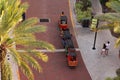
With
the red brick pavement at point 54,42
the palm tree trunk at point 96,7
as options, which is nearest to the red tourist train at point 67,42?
the red brick pavement at point 54,42

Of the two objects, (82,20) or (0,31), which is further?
(82,20)

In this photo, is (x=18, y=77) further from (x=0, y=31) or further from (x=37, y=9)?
(x=37, y=9)

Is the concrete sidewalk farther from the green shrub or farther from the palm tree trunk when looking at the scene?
the palm tree trunk

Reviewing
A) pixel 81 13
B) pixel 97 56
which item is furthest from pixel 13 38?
pixel 81 13

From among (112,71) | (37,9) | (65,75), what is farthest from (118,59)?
(37,9)

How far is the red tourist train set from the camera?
32750mm

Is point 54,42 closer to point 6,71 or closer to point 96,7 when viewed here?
point 96,7

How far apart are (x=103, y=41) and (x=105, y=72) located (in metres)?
5.14

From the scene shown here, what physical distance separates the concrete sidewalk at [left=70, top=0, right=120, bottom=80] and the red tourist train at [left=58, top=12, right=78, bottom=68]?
4.37ft

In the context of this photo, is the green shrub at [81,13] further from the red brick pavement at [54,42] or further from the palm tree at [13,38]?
the palm tree at [13,38]

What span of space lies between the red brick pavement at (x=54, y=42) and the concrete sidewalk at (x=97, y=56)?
530 millimetres

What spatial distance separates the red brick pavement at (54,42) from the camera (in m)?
32.1

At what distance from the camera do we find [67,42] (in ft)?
115

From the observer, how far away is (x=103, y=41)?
A: 3734cm
